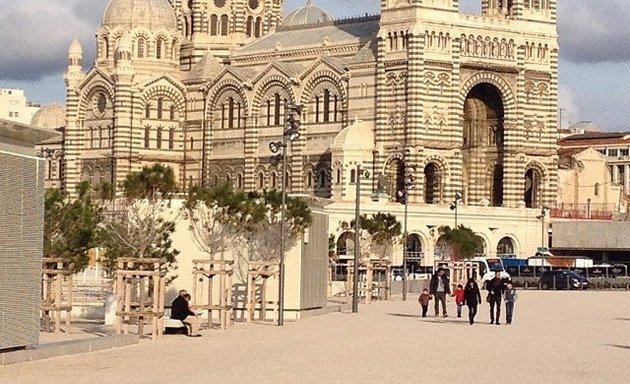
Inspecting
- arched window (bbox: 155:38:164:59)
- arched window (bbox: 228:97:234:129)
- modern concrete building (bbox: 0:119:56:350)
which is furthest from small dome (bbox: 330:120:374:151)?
modern concrete building (bbox: 0:119:56:350)

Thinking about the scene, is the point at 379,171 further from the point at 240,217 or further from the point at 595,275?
the point at 240,217

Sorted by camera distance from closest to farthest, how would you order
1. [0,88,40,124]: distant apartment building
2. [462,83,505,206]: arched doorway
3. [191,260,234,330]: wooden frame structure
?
[191,260,234,330]: wooden frame structure → [462,83,505,206]: arched doorway → [0,88,40,124]: distant apartment building

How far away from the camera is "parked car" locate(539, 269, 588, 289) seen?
82688 millimetres

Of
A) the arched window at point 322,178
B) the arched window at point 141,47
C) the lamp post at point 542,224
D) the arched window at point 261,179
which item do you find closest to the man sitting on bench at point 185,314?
the arched window at point 322,178

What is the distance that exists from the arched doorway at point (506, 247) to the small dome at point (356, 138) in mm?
8742

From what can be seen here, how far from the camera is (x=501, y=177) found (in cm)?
10125

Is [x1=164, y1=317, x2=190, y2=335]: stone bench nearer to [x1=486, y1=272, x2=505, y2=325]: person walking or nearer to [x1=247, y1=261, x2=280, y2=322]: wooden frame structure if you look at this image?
[x1=247, y1=261, x2=280, y2=322]: wooden frame structure

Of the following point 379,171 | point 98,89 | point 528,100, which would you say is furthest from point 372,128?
point 98,89

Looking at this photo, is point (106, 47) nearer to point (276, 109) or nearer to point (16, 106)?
point (276, 109)

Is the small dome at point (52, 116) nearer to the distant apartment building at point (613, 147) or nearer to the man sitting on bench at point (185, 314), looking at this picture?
the distant apartment building at point (613, 147)

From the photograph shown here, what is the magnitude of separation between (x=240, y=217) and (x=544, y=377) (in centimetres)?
2165

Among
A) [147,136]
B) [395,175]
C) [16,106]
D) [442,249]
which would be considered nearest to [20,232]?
Result: [442,249]

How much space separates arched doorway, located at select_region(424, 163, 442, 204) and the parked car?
14.4 metres

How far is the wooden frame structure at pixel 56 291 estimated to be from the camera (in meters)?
36.2
